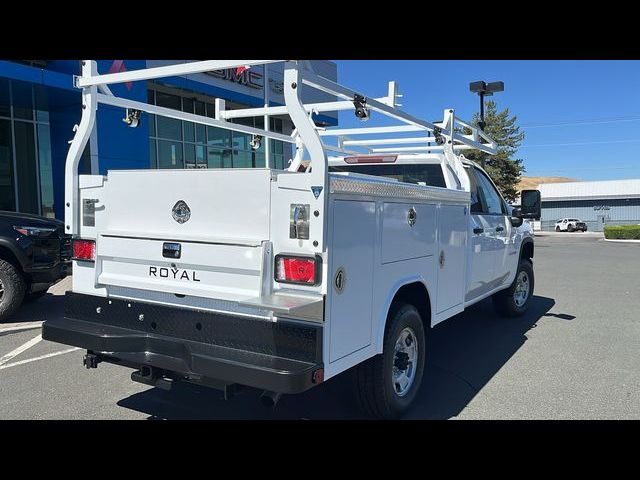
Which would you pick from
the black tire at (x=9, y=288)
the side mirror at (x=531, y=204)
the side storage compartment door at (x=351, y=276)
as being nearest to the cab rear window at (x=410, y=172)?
the side mirror at (x=531, y=204)

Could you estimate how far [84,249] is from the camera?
3891 mm

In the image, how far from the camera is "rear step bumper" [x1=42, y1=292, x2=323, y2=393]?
2.96 metres

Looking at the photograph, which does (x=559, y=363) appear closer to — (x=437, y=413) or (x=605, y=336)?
(x=605, y=336)

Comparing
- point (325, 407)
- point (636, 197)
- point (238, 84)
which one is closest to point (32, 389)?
point (325, 407)

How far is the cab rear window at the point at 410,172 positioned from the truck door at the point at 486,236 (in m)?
0.35

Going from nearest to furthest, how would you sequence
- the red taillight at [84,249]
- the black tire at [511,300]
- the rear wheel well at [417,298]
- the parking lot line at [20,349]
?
1. the red taillight at [84,249]
2. the rear wheel well at [417,298]
3. the parking lot line at [20,349]
4. the black tire at [511,300]

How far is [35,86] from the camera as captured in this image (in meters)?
11.6

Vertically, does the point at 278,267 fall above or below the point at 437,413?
above

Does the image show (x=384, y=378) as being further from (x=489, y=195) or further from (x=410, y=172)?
(x=489, y=195)

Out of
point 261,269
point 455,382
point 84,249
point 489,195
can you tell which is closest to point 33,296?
point 84,249

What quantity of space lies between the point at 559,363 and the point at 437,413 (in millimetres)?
2057

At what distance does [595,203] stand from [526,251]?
197ft

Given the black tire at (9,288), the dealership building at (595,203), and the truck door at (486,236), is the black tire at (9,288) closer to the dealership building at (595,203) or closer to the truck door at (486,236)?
the truck door at (486,236)

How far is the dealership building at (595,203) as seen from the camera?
58.8 m
